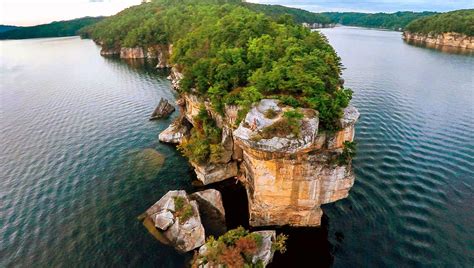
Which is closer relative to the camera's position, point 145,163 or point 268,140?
point 268,140

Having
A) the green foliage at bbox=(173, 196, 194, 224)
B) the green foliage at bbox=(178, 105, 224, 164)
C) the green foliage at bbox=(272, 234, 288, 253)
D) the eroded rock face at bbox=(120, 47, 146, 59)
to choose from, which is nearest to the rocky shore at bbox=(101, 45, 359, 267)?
the green foliage at bbox=(173, 196, 194, 224)

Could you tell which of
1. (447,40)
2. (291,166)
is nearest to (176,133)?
(291,166)

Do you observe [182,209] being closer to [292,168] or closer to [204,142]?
[204,142]

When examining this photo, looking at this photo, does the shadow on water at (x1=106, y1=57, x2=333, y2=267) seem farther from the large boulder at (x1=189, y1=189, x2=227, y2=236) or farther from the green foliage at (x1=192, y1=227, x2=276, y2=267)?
the green foliage at (x1=192, y1=227, x2=276, y2=267)

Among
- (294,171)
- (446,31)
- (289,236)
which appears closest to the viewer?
(294,171)

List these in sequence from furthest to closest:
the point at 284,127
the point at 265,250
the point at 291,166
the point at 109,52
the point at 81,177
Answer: the point at 109,52 < the point at 81,177 < the point at 291,166 < the point at 265,250 < the point at 284,127
